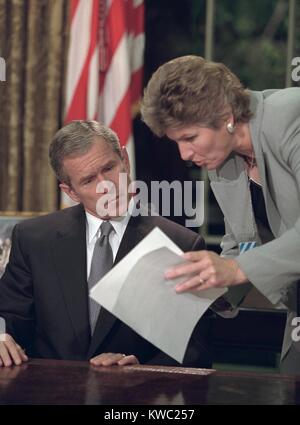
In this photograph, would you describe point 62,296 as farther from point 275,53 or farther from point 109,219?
point 275,53

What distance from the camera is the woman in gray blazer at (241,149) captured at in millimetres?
2104

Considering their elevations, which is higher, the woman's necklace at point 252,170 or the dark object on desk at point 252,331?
the woman's necklace at point 252,170

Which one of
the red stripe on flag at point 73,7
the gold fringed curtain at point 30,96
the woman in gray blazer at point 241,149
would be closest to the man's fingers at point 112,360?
the woman in gray blazer at point 241,149

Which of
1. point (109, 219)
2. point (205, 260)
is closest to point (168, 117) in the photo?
point (205, 260)

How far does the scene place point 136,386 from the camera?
2.00 metres

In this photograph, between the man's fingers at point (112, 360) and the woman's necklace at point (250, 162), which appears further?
the woman's necklace at point (250, 162)

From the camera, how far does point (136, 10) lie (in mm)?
4633

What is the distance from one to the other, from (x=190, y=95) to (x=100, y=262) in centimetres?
83

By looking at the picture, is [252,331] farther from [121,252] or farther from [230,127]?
[230,127]

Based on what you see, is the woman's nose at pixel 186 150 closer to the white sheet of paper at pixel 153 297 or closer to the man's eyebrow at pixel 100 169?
the white sheet of paper at pixel 153 297

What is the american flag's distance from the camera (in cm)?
445

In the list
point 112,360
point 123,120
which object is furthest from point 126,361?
point 123,120

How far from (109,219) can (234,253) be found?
473 millimetres

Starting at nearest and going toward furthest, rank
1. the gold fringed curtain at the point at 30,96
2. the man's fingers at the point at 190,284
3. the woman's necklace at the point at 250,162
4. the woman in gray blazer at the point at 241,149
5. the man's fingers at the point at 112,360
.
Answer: the man's fingers at the point at 190,284 < the woman in gray blazer at the point at 241,149 < the man's fingers at the point at 112,360 < the woman's necklace at the point at 250,162 < the gold fringed curtain at the point at 30,96
